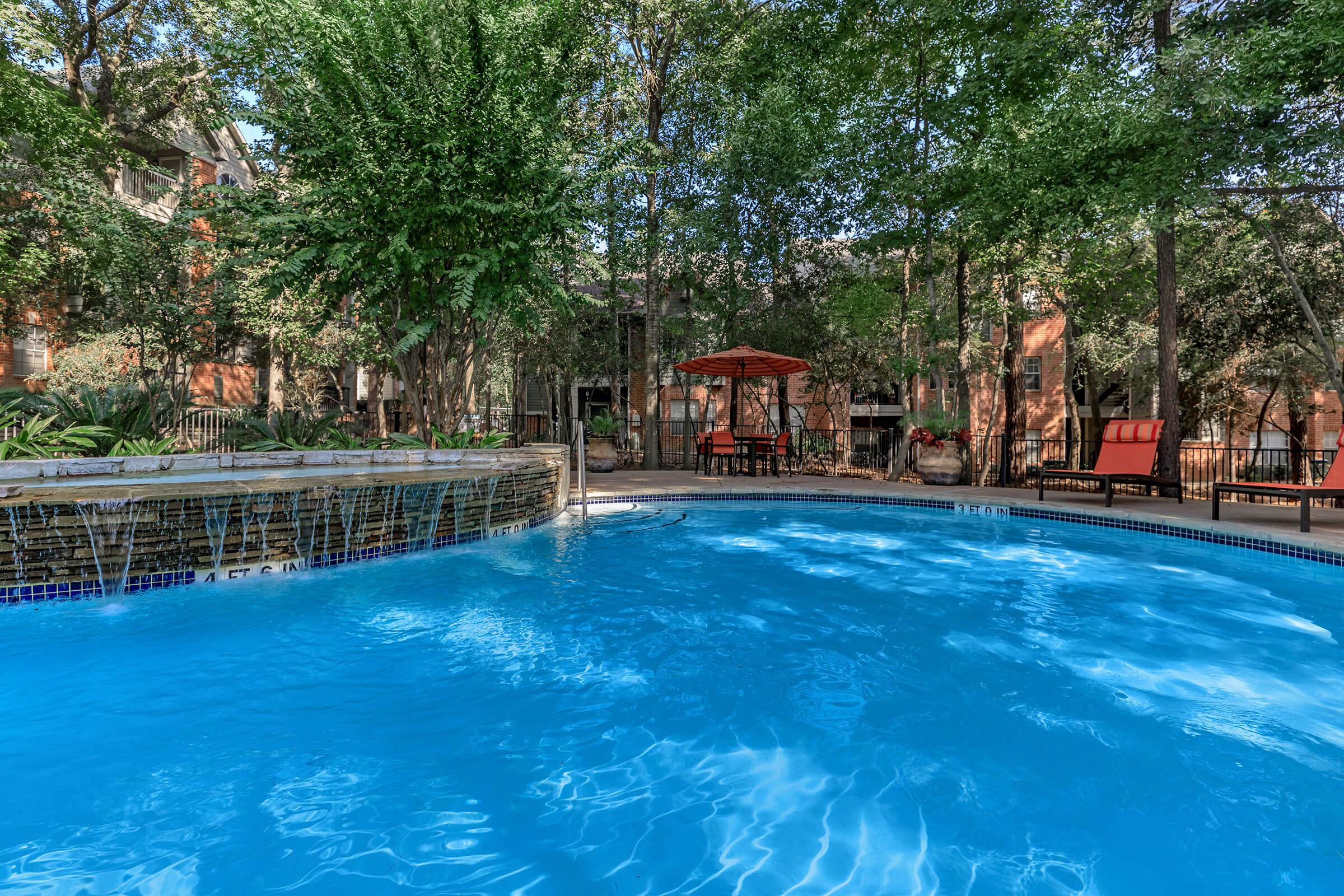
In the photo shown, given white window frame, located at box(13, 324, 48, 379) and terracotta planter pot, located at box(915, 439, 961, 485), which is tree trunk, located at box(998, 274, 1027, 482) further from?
white window frame, located at box(13, 324, 48, 379)

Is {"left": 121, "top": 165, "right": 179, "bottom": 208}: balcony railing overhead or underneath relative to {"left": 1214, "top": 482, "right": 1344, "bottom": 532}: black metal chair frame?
overhead

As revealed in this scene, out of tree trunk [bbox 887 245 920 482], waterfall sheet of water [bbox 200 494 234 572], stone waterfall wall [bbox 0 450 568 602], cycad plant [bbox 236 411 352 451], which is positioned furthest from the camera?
tree trunk [bbox 887 245 920 482]

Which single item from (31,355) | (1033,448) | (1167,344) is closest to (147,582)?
(1167,344)

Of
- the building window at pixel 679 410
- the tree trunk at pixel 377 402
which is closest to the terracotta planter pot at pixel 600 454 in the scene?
the tree trunk at pixel 377 402

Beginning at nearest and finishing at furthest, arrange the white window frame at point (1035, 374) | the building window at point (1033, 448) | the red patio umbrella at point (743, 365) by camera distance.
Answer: the red patio umbrella at point (743, 365) < the building window at point (1033, 448) < the white window frame at point (1035, 374)

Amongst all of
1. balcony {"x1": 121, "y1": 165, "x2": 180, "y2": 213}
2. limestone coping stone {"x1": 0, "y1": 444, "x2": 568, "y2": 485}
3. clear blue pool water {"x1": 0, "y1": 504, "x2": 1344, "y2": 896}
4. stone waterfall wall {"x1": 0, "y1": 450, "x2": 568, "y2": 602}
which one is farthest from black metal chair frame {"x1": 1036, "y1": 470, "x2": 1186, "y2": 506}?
balcony {"x1": 121, "y1": 165, "x2": 180, "y2": 213}

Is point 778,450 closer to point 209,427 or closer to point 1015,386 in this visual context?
point 1015,386

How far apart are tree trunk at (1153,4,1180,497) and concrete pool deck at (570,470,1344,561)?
0.70 metres

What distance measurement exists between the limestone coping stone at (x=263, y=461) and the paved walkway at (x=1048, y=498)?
1.67 meters

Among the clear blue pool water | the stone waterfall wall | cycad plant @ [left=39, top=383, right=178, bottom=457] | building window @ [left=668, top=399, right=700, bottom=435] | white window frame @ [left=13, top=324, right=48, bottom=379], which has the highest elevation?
white window frame @ [left=13, top=324, right=48, bottom=379]

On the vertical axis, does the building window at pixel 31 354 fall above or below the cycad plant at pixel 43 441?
above

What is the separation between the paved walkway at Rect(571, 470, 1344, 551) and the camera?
6.78 metres

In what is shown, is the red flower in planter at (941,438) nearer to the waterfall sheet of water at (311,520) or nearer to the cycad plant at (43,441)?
the waterfall sheet of water at (311,520)

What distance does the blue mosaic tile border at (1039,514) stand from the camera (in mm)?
6043
